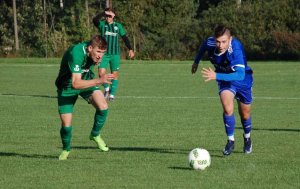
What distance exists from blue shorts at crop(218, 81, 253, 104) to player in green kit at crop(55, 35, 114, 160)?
5.29ft

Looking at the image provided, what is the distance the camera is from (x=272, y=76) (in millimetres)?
31188

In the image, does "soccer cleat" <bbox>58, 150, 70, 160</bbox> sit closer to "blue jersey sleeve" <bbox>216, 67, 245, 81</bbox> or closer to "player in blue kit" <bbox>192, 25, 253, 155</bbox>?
"player in blue kit" <bbox>192, 25, 253, 155</bbox>

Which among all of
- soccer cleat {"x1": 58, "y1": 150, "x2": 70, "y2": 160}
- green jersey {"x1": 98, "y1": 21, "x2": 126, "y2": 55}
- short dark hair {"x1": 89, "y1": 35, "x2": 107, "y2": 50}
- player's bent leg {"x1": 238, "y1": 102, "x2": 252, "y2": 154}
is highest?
short dark hair {"x1": 89, "y1": 35, "x2": 107, "y2": 50}

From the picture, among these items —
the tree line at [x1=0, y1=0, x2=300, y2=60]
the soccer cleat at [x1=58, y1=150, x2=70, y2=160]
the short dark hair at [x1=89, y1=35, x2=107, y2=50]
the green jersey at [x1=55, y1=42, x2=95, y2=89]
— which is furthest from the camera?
the tree line at [x1=0, y1=0, x2=300, y2=60]

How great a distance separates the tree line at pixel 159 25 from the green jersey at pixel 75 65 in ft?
129

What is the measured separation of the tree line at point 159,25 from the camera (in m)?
51.4

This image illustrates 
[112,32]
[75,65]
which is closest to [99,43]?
[75,65]

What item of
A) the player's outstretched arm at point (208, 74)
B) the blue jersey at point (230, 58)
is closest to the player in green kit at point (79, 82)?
the player's outstretched arm at point (208, 74)

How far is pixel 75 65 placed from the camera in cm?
969

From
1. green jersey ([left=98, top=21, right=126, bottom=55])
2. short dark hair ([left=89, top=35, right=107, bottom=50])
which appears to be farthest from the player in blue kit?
green jersey ([left=98, top=21, right=126, bottom=55])

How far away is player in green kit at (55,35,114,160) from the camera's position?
956cm

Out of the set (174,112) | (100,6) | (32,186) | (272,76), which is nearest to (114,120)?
(174,112)

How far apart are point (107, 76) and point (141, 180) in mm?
1528

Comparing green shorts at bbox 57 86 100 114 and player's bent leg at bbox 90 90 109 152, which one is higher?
green shorts at bbox 57 86 100 114
